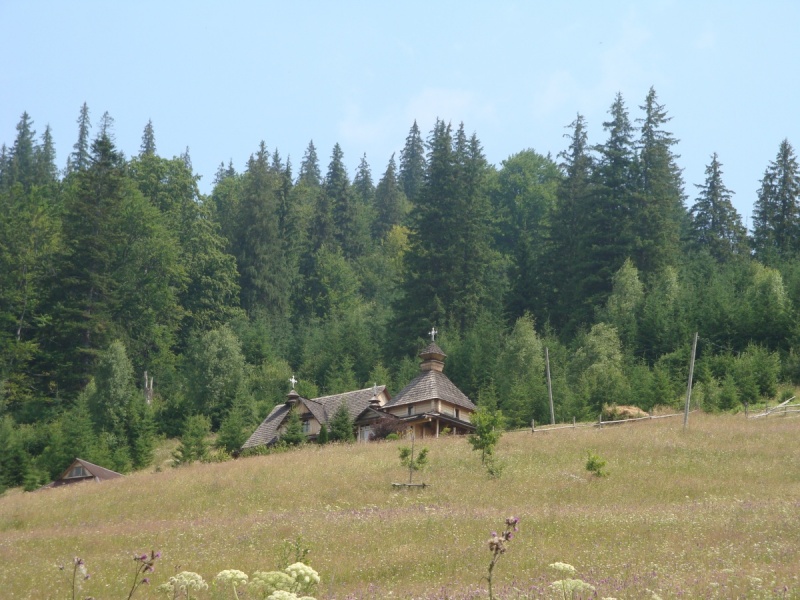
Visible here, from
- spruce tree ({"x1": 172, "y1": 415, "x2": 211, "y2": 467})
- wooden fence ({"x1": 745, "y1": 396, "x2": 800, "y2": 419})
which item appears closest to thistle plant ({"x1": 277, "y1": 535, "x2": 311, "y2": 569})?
wooden fence ({"x1": 745, "y1": 396, "x2": 800, "y2": 419})

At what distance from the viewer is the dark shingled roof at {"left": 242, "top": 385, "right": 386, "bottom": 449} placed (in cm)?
5956

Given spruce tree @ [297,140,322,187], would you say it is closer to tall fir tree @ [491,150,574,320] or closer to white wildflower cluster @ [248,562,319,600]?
tall fir tree @ [491,150,574,320]

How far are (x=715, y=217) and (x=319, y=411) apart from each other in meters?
44.2

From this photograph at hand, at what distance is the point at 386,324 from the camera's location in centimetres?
8419

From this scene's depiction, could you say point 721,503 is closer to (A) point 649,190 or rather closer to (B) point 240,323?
(A) point 649,190

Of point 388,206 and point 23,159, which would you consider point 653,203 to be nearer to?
point 388,206

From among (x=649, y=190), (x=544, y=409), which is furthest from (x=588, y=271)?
(x=544, y=409)

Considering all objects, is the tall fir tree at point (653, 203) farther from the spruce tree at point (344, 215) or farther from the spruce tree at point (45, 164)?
the spruce tree at point (45, 164)

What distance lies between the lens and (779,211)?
8475cm

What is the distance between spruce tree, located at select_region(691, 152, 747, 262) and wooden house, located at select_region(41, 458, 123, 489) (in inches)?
2132

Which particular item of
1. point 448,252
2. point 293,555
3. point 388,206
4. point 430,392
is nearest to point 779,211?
point 448,252

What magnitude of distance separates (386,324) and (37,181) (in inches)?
2196

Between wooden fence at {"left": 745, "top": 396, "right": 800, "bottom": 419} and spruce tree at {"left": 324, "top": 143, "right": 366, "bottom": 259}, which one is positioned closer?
wooden fence at {"left": 745, "top": 396, "right": 800, "bottom": 419}

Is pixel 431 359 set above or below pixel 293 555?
above
